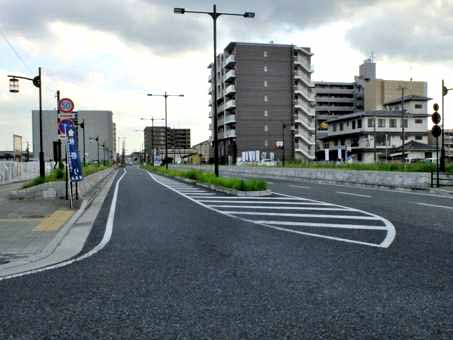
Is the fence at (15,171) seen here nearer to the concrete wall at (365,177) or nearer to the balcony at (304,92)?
the concrete wall at (365,177)

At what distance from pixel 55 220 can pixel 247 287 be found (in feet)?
23.2

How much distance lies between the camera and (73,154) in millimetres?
13102

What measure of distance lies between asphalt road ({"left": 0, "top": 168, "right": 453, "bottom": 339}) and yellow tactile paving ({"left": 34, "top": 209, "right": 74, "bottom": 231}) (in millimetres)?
1108

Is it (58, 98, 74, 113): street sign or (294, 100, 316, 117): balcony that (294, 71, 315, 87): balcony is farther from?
(58, 98, 74, 113): street sign

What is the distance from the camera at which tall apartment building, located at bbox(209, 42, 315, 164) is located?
2970 inches

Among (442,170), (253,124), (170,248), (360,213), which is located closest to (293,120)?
(253,124)

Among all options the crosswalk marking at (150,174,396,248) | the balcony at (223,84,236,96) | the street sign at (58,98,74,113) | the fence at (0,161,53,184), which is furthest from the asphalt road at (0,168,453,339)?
the balcony at (223,84,236,96)

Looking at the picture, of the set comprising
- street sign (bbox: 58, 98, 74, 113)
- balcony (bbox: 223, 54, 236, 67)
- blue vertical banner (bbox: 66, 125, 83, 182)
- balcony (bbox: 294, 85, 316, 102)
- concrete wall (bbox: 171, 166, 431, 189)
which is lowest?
concrete wall (bbox: 171, 166, 431, 189)

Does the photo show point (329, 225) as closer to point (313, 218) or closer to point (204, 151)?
point (313, 218)

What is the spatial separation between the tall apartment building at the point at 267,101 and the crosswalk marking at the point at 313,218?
61534 mm

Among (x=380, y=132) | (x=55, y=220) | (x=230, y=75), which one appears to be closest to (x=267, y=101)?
(x=230, y=75)

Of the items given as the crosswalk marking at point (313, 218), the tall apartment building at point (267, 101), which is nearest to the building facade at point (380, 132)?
the tall apartment building at point (267, 101)

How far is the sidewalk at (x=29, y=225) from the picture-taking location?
22.3ft

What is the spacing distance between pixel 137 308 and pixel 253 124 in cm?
7297
